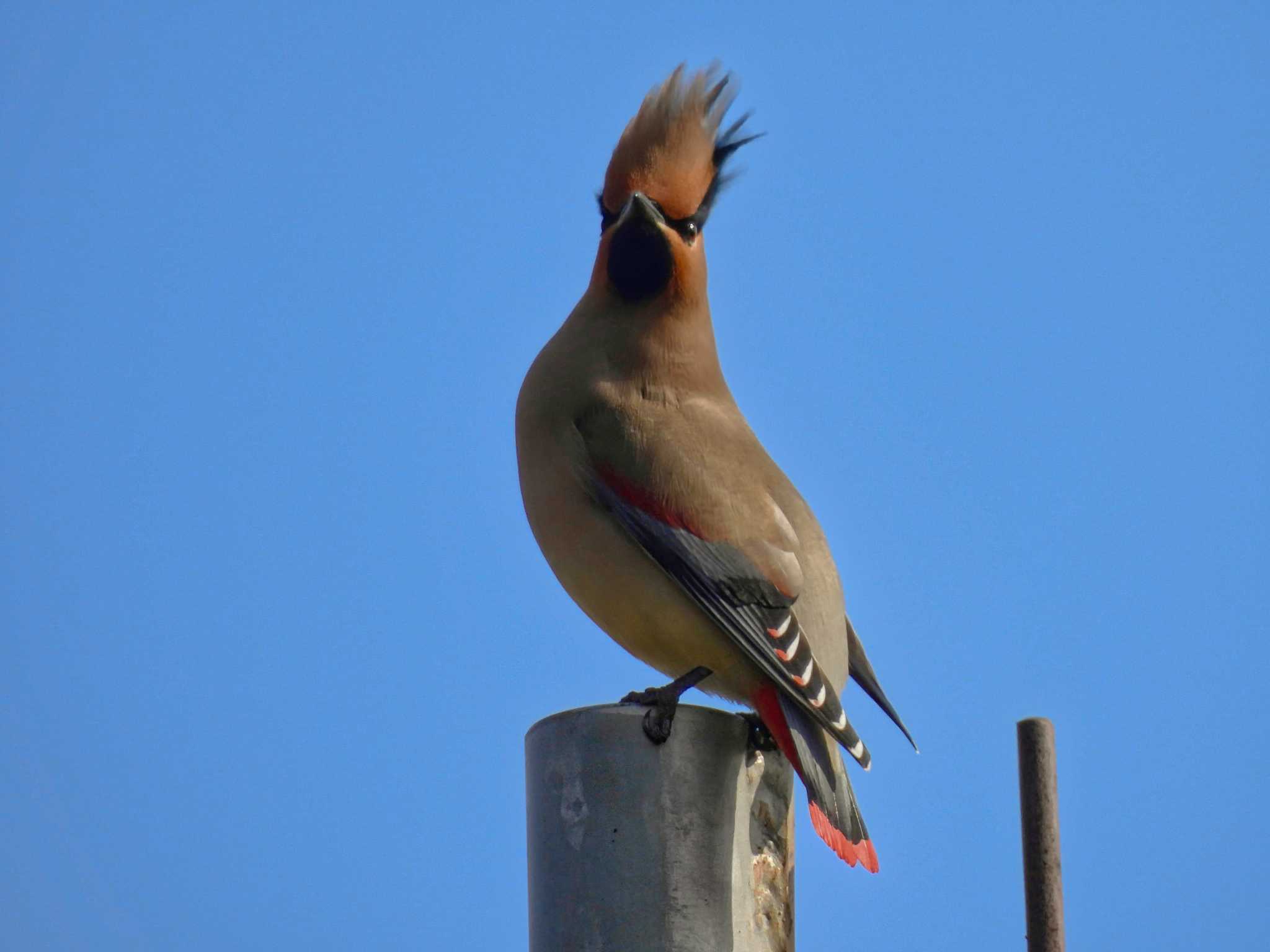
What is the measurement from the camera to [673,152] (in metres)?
5.26

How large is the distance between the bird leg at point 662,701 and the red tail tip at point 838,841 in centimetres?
41

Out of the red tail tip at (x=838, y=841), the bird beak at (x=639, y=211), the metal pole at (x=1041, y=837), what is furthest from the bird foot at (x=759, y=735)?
the bird beak at (x=639, y=211)

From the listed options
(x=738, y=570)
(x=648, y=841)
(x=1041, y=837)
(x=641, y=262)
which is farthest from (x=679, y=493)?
(x=1041, y=837)

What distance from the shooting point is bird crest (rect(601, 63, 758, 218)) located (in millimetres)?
5230

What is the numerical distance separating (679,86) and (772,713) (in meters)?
2.03

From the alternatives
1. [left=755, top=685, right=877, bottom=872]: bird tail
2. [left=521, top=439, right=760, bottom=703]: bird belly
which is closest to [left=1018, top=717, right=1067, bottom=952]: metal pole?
[left=755, top=685, right=877, bottom=872]: bird tail

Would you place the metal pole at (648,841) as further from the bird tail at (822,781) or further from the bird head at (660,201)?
the bird head at (660,201)

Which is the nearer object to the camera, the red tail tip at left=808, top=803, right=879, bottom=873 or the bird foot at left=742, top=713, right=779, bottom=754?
the bird foot at left=742, top=713, right=779, bottom=754

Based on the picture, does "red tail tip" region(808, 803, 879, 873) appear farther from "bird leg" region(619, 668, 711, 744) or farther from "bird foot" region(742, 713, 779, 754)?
"bird leg" region(619, 668, 711, 744)

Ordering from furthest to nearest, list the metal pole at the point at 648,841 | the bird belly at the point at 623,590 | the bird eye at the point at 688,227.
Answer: the bird eye at the point at 688,227 < the bird belly at the point at 623,590 < the metal pole at the point at 648,841

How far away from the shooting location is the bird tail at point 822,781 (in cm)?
Result: 416

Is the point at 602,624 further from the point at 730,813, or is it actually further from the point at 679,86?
the point at 679,86

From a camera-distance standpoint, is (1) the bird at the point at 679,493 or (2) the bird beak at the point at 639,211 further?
(2) the bird beak at the point at 639,211

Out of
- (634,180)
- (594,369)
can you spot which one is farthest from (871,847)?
(634,180)
